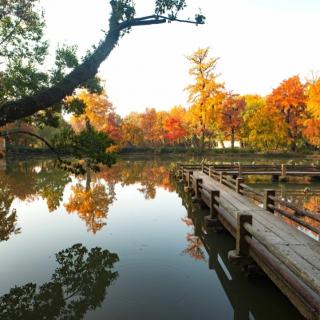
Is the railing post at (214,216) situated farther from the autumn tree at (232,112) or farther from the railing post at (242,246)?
the autumn tree at (232,112)

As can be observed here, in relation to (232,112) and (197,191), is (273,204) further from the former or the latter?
(232,112)

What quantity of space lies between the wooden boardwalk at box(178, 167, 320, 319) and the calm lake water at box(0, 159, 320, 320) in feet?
2.50

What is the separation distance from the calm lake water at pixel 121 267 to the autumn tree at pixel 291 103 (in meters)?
40.7

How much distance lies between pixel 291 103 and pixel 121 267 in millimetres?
52786

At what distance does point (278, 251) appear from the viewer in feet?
20.2

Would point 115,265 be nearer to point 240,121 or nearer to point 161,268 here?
point 161,268

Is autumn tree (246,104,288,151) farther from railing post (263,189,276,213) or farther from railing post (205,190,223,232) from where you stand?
railing post (263,189,276,213)

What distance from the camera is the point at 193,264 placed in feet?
32.3

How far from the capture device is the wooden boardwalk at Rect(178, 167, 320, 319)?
17.5 ft

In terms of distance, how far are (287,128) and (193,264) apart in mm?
51922

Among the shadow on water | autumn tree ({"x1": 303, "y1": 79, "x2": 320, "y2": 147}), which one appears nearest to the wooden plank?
the shadow on water

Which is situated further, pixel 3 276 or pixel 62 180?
pixel 62 180

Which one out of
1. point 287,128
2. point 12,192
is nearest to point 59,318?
point 12,192

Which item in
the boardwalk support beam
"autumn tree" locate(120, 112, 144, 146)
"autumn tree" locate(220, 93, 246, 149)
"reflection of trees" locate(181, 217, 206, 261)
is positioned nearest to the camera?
"reflection of trees" locate(181, 217, 206, 261)
